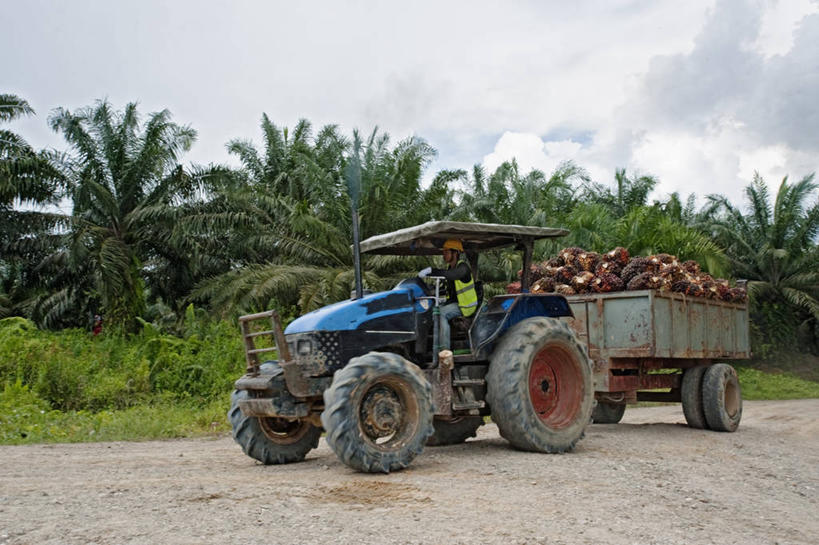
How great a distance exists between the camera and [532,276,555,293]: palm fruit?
458 inches

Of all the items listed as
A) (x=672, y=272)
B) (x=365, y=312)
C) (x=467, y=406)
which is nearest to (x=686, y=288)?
(x=672, y=272)

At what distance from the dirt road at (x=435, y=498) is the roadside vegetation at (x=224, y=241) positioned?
8.97 metres

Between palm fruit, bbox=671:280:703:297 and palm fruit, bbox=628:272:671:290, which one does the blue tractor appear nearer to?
palm fruit, bbox=628:272:671:290

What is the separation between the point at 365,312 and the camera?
25.6 ft

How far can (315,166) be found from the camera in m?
24.2

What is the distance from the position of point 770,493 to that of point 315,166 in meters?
19.0

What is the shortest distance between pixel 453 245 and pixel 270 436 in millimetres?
2680

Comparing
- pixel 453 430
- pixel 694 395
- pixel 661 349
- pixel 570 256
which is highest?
pixel 570 256

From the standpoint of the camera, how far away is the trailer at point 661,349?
34.0 feet

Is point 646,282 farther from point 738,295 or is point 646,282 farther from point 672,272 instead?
point 738,295

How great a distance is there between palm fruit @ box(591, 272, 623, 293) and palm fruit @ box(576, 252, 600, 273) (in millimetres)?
405

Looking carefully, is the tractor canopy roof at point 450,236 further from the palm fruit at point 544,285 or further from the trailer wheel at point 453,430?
the palm fruit at point 544,285

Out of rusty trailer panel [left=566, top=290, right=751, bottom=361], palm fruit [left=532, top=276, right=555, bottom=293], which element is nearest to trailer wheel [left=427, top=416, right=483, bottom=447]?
rusty trailer panel [left=566, top=290, right=751, bottom=361]

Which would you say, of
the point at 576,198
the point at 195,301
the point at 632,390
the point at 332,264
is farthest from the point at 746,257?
the point at 632,390
